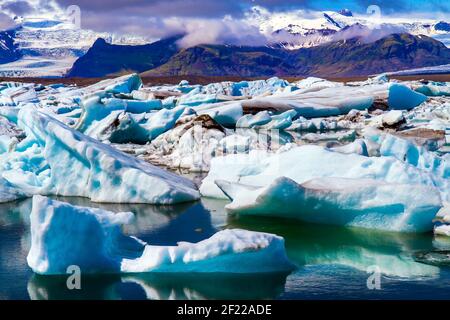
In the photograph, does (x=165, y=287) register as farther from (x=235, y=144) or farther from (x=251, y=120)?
(x=251, y=120)

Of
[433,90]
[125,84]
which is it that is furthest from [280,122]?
[433,90]

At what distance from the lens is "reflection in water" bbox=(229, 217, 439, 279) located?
4.89m

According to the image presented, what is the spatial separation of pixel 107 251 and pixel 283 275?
1214 mm

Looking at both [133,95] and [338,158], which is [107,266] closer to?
[338,158]

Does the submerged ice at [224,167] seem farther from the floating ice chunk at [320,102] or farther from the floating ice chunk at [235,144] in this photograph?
the floating ice chunk at [320,102]

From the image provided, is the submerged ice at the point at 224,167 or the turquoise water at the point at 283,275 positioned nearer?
the turquoise water at the point at 283,275

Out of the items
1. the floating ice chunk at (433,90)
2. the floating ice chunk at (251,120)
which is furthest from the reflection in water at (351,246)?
the floating ice chunk at (433,90)

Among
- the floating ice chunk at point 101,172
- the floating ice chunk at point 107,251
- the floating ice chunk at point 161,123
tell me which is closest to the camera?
the floating ice chunk at point 107,251

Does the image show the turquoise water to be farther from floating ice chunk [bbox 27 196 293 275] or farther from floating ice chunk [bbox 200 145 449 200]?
floating ice chunk [bbox 200 145 449 200]

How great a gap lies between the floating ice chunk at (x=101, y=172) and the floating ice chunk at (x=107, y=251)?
239 cm

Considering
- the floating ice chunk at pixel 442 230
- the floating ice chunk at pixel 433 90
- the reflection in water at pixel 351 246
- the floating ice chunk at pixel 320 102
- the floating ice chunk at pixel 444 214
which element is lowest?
the reflection in water at pixel 351 246

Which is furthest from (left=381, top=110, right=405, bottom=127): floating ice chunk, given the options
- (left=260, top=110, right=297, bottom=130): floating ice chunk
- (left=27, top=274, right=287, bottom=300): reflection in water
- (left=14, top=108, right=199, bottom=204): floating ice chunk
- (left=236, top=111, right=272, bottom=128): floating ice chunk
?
(left=27, top=274, right=287, bottom=300): reflection in water

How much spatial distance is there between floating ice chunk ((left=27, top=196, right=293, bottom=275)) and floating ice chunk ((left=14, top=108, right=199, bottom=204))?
2.39 metres

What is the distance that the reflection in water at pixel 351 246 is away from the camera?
192 inches
